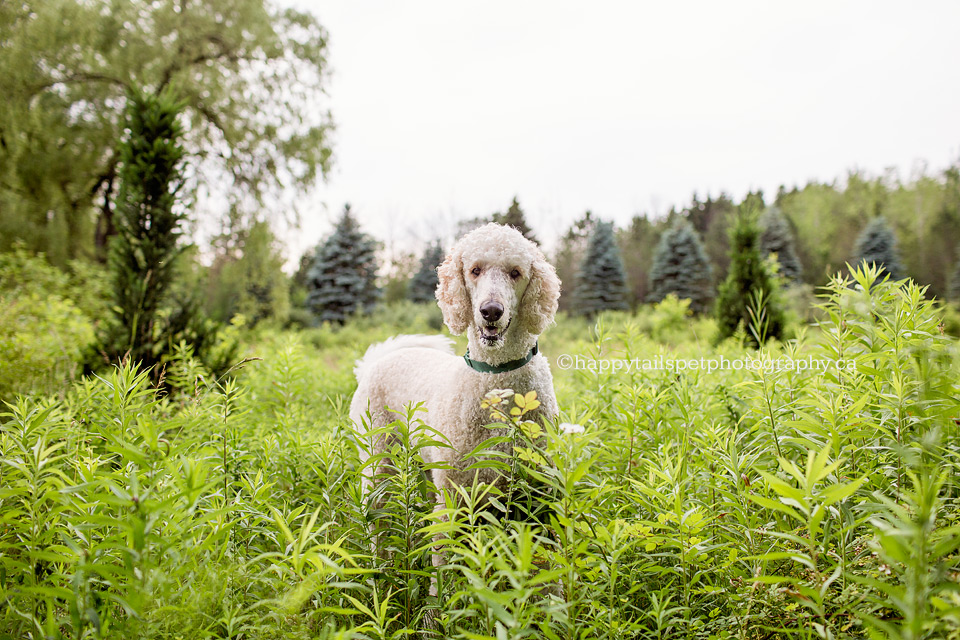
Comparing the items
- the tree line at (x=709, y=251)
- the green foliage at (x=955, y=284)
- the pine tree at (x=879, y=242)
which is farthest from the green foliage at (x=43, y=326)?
the pine tree at (x=879, y=242)

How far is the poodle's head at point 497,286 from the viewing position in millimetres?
2049

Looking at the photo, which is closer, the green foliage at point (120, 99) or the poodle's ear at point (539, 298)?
the poodle's ear at point (539, 298)

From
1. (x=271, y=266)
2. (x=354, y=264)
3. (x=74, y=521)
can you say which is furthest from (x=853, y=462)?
(x=354, y=264)

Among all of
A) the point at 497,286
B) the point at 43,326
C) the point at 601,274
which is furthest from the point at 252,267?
the point at 601,274

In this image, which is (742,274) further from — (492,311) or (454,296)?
(492,311)

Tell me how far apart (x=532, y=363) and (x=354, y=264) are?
24.5m

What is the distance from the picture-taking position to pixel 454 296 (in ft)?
7.91

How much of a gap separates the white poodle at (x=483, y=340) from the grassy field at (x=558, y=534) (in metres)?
0.24

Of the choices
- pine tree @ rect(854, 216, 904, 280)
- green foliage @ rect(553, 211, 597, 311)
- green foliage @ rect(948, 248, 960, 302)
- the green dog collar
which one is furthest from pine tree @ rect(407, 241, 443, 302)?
green foliage @ rect(948, 248, 960, 302)

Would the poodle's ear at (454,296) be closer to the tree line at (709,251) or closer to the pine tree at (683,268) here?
the tree line at (709,251)

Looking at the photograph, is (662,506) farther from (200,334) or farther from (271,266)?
(271,266)

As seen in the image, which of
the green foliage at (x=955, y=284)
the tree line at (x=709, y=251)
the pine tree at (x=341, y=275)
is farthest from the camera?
the tree line at (x=709, y=251)

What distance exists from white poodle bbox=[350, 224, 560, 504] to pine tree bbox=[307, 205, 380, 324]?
22760 millimetres

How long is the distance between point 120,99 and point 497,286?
14.7m
